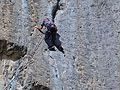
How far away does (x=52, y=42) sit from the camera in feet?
17.7

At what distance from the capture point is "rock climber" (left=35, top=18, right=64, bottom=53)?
17.3 feet

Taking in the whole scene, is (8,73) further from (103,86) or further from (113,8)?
(113,8)

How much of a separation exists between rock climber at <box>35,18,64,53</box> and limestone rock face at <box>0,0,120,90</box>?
0.06 m

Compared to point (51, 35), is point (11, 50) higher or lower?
lower

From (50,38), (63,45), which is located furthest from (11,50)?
(63,45)

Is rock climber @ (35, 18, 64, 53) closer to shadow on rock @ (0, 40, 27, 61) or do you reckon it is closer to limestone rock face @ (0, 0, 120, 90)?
limestone rock face @ (0, 0, 120, 90)

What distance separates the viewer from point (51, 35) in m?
5.37

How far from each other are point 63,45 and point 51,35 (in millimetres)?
223

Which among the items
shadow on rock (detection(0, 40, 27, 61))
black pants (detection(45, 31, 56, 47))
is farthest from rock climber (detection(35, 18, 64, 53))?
shadow on rock (detection(0, 40, 27, 61))

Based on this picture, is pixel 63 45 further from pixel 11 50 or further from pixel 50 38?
pixel 11 50

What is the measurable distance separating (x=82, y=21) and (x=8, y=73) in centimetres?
129

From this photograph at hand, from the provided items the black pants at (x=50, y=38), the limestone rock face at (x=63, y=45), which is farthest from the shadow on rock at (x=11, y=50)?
→ the black pants at (x=50, y=38)

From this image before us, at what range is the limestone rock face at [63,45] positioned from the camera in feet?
16.8

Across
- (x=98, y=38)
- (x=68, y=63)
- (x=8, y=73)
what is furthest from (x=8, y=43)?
(x=98, y=38)
